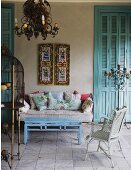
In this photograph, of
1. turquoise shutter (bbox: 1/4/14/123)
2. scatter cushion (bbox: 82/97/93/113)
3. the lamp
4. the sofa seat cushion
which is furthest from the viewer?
turquoise shutter (bbox: 1/4/14/123)

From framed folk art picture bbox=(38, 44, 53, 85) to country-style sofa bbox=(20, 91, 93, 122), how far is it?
1.21ft

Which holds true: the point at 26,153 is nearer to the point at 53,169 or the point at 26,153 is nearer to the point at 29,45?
the point at 53,169

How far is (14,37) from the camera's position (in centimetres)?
694

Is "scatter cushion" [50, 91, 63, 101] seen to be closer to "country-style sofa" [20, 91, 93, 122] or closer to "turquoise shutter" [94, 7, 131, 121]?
"country-style sofa" [20, 91, 93, 122]

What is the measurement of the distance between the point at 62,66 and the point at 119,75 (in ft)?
4.79

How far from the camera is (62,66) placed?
703 cm

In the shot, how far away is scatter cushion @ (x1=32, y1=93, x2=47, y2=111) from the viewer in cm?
646

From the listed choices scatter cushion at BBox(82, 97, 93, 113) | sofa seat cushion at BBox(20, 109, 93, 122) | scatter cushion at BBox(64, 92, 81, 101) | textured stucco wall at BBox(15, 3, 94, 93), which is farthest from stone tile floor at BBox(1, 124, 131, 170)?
textured stucco wall at BBox(15, 3, 94, 93)

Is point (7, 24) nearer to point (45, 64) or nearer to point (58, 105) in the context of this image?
point (45, 64)

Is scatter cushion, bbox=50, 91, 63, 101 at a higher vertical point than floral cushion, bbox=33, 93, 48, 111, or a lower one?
higher

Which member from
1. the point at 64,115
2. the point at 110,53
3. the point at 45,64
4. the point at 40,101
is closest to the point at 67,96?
the point at 40,101

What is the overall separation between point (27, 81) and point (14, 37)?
3.82 ft

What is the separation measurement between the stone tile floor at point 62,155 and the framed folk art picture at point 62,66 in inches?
67.7

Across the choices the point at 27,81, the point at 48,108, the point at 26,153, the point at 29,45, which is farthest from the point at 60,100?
the point at 26,153
